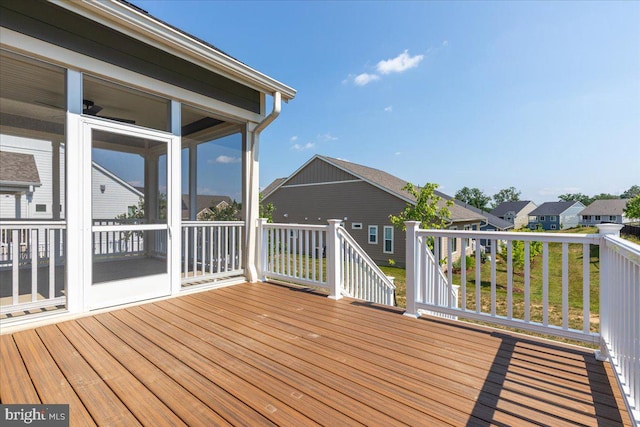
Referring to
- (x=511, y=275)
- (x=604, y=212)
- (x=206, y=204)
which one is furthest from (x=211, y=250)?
(x=604, y=212)

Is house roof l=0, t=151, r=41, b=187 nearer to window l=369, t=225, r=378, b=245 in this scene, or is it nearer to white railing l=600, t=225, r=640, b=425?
white railing l=600, t=225, r=640, b=425

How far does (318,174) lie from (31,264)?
14.4 metres

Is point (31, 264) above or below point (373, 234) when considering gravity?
above

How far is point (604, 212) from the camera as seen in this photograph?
1818 inches

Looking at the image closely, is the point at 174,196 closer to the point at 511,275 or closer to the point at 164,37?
the point at 164,37

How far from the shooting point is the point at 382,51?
10.4m

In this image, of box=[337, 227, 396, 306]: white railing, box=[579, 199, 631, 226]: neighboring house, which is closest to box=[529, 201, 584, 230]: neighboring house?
box=[579, 199, 631, 226]: neighboring house

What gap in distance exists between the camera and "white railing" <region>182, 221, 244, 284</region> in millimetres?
3834

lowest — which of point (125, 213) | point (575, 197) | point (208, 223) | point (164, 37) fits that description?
point (208, 223)

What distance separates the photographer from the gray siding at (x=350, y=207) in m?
14.3

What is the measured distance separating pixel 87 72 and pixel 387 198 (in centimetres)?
1291

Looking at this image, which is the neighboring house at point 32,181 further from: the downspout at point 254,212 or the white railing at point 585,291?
Answer: the white railing at point 585,291

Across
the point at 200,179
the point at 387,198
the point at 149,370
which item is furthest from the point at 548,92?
the point at 149,370

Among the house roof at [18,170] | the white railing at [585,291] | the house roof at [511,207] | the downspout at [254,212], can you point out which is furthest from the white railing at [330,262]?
the house roof at [511,207]
